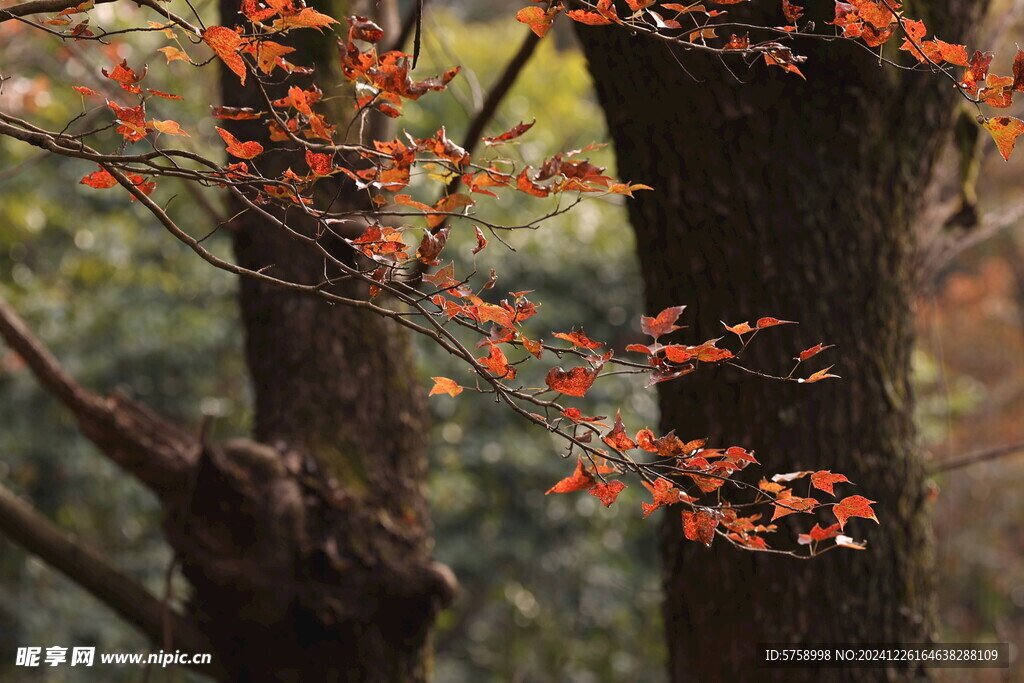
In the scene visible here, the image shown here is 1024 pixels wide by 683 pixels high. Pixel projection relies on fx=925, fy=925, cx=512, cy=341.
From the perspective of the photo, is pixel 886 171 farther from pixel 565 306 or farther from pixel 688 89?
pixel 565 306

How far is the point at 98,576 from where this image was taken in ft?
6.79

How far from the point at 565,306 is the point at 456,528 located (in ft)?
5.77

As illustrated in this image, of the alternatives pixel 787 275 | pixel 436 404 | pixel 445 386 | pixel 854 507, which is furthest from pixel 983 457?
pixel 436 404

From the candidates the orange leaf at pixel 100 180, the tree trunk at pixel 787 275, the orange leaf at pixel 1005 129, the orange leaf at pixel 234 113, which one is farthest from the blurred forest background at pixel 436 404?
the orange leaf at pixel 1005 129

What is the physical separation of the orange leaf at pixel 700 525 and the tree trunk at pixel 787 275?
562 millimetres

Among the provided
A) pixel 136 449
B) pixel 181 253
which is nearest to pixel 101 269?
pixel 181 253

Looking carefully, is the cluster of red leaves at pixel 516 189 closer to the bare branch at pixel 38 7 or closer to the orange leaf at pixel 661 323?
the orange leaf at pixel 661 323

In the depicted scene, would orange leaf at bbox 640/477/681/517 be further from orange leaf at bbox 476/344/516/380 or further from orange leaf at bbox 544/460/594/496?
orange leaf at bbox 476/344/516/380

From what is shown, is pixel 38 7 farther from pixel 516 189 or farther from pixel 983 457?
pixel 983 457

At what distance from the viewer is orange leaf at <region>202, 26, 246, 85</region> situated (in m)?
1.02

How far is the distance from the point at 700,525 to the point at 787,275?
0.68m

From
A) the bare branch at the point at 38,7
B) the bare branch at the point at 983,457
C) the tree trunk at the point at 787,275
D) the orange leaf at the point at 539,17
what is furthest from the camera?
the bare branch at the point at 983,457

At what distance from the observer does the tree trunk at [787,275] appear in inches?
61.9

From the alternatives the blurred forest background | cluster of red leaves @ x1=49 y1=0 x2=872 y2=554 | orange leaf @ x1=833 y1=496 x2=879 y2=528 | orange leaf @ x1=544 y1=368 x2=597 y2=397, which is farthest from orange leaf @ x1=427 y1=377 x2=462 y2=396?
the blurred forest background
